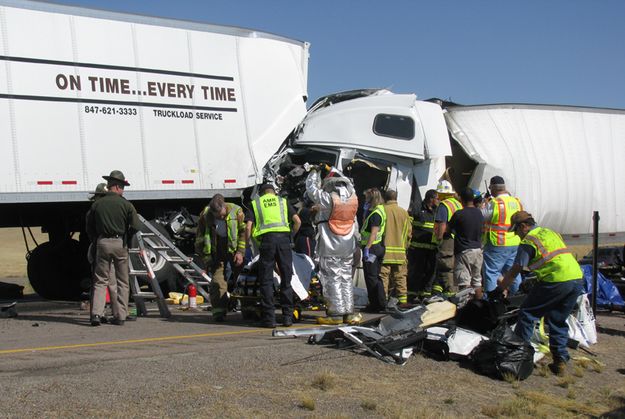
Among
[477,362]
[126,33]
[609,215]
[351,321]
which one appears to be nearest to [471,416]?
[477,362]

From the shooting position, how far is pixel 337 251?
10.4 m

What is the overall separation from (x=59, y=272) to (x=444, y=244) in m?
7.10

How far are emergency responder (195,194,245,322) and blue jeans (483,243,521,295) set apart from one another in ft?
10.8

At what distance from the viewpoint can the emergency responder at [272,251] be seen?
996 centimetres

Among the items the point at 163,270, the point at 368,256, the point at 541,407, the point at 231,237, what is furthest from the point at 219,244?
the point at 541,407

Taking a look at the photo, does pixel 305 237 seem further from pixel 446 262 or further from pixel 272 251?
pixel 272 251

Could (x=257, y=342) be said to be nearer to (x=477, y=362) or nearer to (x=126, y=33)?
(x=477, y=362)

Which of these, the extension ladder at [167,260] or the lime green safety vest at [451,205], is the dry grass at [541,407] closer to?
the lime green safety vest at [451,205]

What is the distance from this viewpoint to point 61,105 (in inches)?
512

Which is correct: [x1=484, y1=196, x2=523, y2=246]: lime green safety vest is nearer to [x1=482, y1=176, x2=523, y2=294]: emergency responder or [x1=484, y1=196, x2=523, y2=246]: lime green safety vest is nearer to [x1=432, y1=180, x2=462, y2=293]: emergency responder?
[x1=482, y1=176, x2=523, y2=294]: emergency responder

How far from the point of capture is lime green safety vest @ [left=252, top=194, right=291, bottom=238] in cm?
1004

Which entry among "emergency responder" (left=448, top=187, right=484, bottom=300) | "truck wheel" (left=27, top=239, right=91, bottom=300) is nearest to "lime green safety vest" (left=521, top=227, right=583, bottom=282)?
"emergency responder" (left=448, top=187, right=484, bottom=300)

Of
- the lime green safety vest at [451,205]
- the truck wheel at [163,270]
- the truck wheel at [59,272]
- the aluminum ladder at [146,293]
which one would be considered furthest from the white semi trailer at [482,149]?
the aluminum ladder at [146,293]

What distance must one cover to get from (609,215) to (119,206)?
12.0 m
